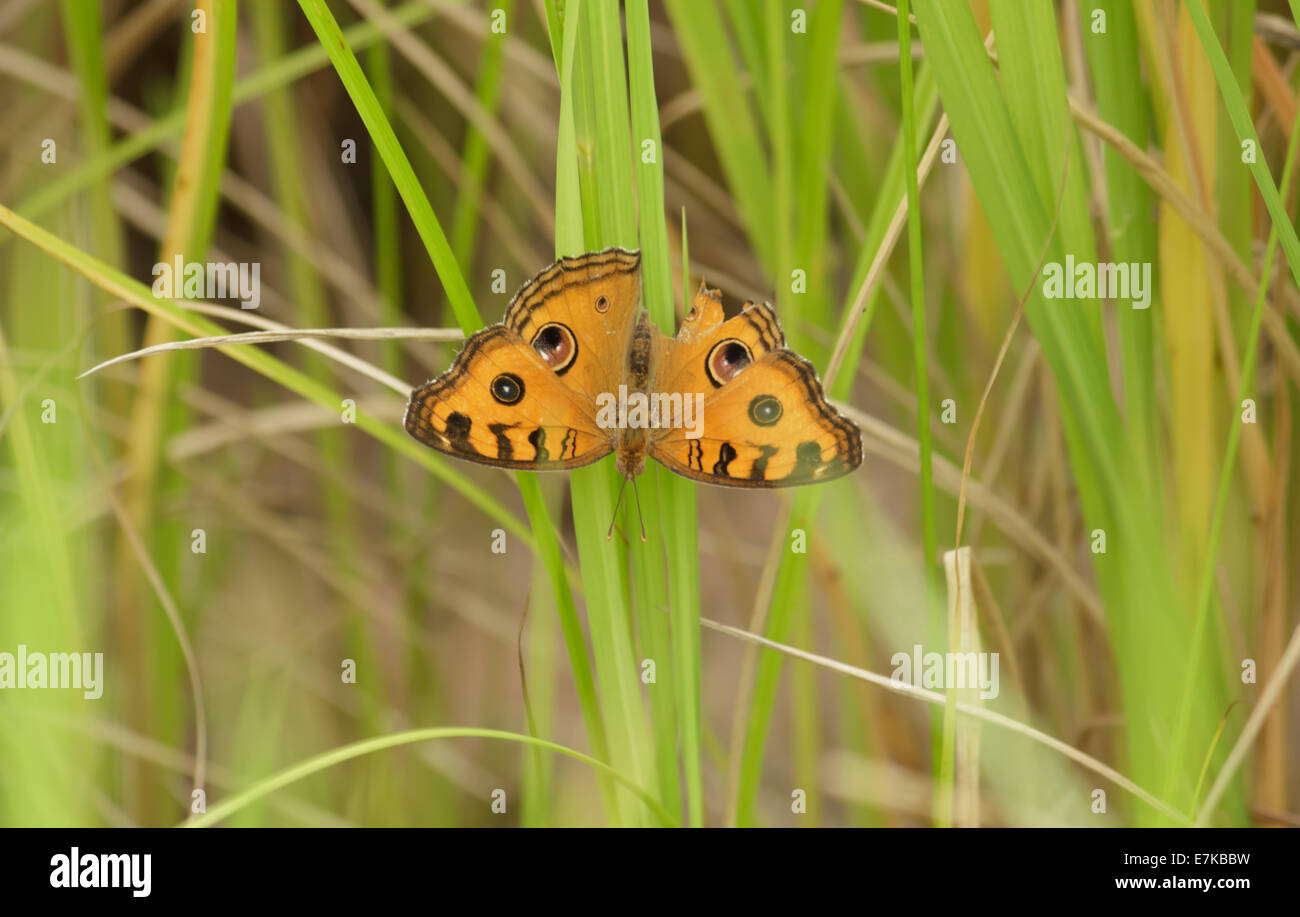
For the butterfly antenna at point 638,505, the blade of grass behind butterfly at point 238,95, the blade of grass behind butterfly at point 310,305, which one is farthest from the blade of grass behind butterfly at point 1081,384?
the blade of grass behind butterfly at point 310,305

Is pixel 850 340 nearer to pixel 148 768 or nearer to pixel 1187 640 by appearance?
pixel 1187 640

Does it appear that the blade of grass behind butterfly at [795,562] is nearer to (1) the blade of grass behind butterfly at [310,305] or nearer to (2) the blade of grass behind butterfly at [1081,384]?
(2) the blade of grass behind butterfly at [1081,384]

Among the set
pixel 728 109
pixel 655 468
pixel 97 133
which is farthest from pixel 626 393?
pixel 97 133

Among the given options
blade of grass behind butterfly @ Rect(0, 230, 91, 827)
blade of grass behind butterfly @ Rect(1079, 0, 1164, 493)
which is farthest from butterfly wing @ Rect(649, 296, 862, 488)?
blade of grass behind butterfly @ Rect(0, 230, 91, 827)

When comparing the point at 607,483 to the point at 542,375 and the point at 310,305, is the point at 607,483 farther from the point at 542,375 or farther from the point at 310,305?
the point at 310,305

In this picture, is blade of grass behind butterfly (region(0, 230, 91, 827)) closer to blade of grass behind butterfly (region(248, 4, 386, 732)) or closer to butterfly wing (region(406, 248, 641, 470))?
blade of grass behind butterfly (region(248, 4, 386, 732))

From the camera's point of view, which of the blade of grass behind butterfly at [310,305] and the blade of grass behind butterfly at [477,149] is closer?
the blade of grass behind butterfly at [477,149]
